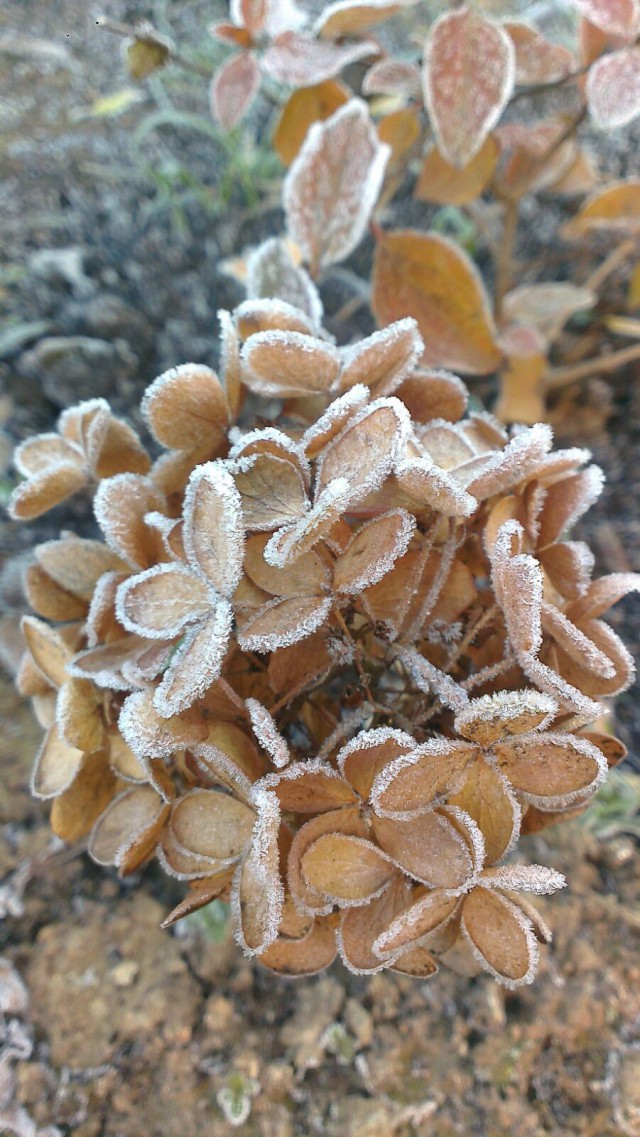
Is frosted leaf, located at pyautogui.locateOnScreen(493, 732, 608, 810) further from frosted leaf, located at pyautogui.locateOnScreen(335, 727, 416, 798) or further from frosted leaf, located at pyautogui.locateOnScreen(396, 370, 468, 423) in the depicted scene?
frosted leaf, located at pyautogui.locateOnScreen(396, 370, 468, 423)

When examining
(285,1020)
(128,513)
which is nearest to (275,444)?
(128,513)

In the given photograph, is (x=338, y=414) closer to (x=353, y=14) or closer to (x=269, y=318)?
(x=269, y=318)

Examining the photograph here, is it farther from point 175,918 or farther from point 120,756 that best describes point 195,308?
point 175,918

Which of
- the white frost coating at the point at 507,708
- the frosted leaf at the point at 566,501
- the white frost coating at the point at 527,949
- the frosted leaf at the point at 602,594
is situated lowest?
the white frost coating at the point at 527,949

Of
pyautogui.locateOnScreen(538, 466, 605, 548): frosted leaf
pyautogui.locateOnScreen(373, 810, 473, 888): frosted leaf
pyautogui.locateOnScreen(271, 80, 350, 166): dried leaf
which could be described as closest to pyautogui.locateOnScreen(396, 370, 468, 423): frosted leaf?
pyautogui.locateOnScreen(538, 466, 605, 548): frosted leaf

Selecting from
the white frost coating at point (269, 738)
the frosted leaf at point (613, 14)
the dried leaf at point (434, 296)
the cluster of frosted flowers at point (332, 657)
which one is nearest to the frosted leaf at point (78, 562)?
the cluster of frosted flowers at point (332, 657)

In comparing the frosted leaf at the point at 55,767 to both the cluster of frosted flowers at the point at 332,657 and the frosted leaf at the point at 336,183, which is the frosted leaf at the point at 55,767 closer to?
the cluster of frosted flowers at the point at 332,657

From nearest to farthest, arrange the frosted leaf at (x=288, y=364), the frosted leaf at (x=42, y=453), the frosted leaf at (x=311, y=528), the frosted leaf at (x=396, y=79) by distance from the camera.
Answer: the frosted leaf at (x=311, y=528), the frosted leaf at (x=288, y=364), the frosted leaf at (x=42, y=453), the frosted leaf at (x=396, y=79)
